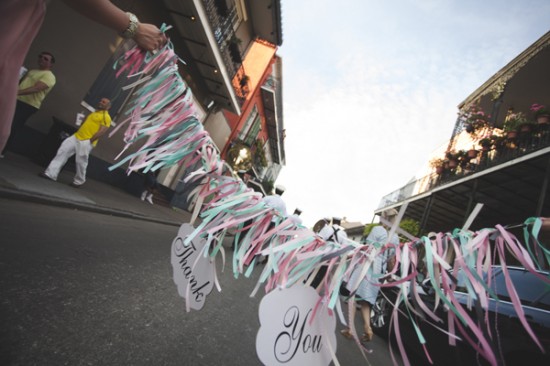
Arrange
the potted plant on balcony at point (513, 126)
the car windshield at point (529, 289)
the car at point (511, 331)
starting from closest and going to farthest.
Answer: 1. the car at point (511, 331)
2. the car windshield at point (529, 289)
3. the potted plant on balcony at point (513, 126)

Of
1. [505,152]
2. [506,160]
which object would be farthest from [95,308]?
[505,152]

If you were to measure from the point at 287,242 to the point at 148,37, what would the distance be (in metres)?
1.09

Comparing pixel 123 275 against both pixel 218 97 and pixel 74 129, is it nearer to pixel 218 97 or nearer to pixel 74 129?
pixel 74 129

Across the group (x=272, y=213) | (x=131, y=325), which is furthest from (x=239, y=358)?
(x=272, y=213)

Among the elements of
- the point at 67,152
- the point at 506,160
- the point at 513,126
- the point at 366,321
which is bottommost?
the point at 366,321

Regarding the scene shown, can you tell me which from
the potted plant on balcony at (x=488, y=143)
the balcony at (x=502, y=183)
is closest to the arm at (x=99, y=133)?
the balcony at (x=502, y=183)

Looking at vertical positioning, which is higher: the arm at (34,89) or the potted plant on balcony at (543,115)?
the potted plant on balcony at (543,115)

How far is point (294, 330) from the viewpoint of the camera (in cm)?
104

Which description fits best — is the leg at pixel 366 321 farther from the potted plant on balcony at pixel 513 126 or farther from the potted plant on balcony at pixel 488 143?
the potted plant on balcony at pixel 488 143

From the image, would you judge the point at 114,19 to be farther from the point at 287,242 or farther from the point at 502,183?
the point at 502,183

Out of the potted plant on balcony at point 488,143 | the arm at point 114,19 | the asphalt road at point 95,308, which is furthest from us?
the potted plant on balcony at point 488,143

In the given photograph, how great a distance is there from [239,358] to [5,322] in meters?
1.47

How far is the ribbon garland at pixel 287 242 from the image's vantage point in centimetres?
91

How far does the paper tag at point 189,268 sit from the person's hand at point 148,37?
83cm
